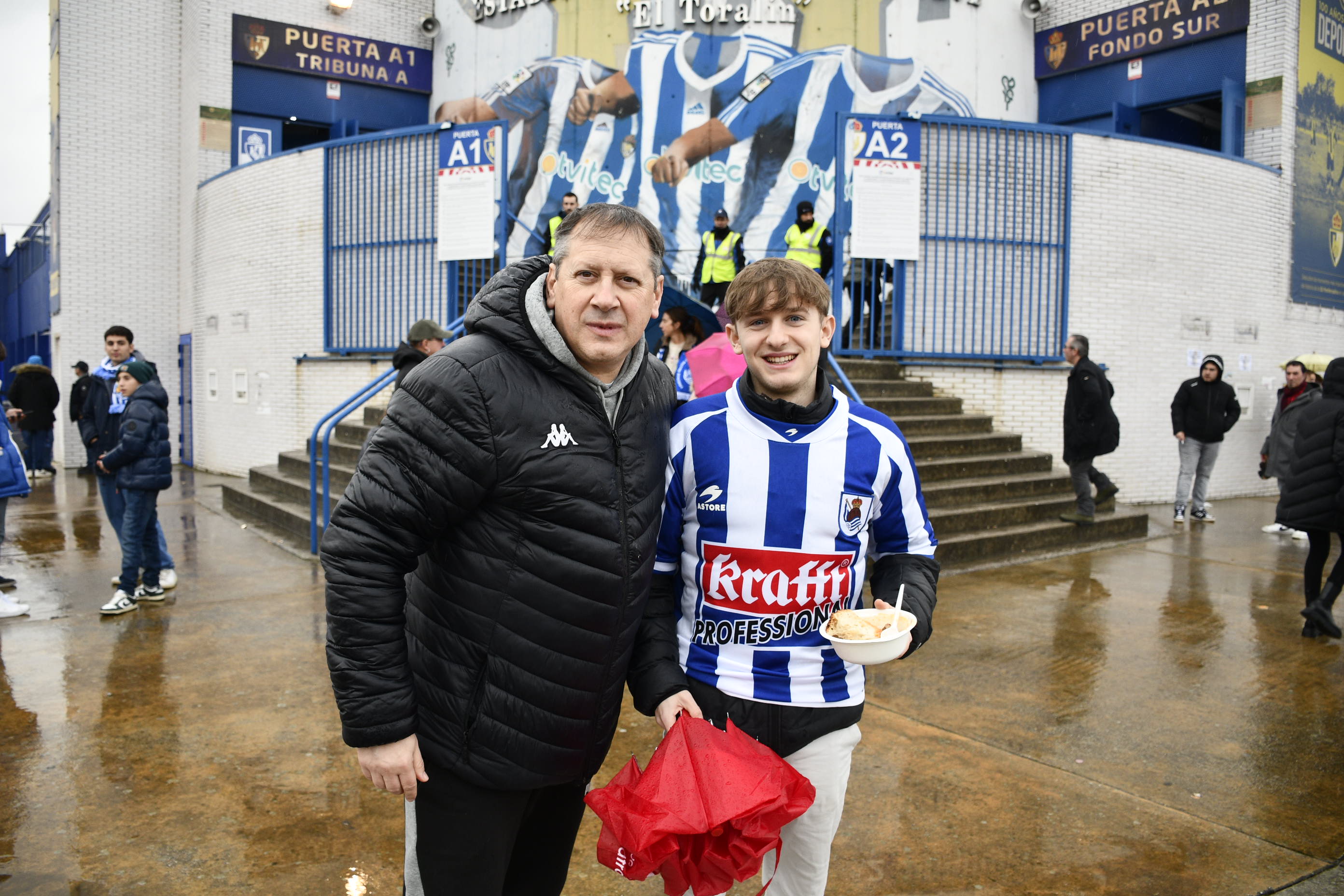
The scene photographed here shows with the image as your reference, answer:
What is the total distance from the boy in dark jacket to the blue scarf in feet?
0.44

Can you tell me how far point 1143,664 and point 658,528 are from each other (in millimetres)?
4014

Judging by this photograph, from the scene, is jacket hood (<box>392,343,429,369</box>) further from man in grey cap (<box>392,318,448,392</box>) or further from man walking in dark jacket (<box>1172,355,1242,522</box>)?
man walking in dark jacket (<box>1172,355,1242,522</box>)

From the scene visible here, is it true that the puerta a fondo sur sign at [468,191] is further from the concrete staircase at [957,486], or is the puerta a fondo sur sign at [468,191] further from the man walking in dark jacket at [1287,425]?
the man walking in dark jacket at [1287,425]

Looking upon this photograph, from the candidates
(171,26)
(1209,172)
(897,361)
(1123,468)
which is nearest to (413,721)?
(897,361)

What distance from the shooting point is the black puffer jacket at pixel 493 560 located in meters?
1.70

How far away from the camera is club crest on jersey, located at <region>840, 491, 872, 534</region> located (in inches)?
80.1

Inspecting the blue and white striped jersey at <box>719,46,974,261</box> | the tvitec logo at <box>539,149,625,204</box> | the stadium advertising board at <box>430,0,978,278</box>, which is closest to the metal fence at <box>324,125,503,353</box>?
the stadium advertising board at <box>430,0,978,278</box>

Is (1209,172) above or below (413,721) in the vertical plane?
above

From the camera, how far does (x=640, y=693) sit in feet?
6.39

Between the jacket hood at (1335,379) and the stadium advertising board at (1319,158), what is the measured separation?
7.94 meters

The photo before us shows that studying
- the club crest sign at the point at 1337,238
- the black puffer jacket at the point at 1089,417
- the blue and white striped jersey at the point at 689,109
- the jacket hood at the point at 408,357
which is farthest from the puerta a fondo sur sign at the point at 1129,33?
the jacket hood at the point at 408,357

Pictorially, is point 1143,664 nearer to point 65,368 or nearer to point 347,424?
point 347,424

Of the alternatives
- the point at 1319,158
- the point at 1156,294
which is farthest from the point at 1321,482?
the point at 1319,158

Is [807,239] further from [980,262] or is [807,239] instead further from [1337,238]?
[1337,238]
